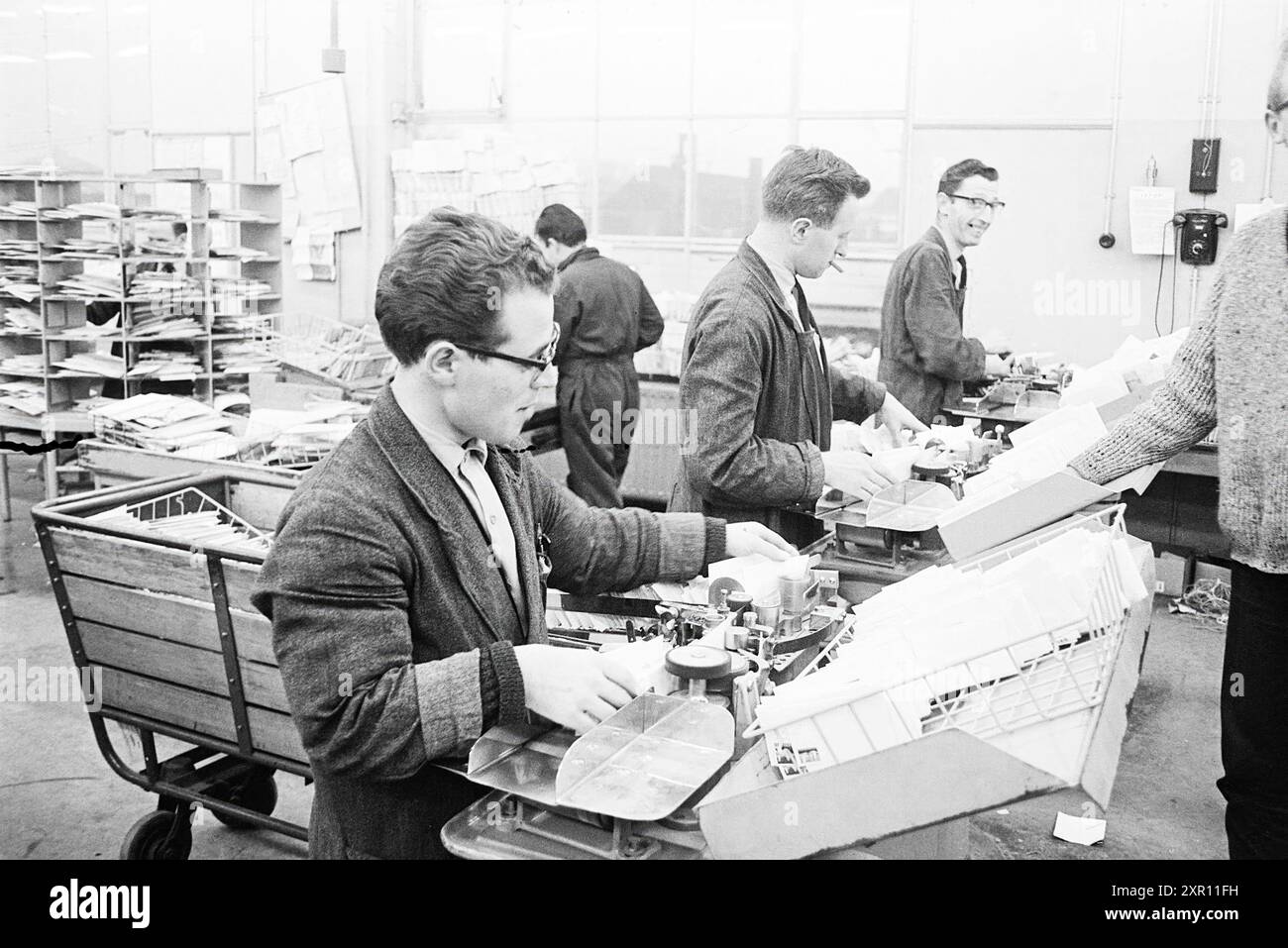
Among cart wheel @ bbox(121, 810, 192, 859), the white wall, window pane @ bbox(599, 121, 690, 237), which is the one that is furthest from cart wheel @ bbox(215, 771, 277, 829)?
window pane @ bbox(599, 121, 690, 237)

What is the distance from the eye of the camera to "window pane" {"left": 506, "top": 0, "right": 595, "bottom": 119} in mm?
7910

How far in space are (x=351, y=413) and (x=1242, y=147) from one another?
15.5ft

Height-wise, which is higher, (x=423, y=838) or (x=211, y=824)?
(x=423, y=838)

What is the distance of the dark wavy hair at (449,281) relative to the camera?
1.54 metres

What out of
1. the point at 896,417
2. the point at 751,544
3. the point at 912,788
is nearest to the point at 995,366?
the point at 896,417

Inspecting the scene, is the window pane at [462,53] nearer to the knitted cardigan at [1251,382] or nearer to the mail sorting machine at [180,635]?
the mail sorting machine at [180,635]

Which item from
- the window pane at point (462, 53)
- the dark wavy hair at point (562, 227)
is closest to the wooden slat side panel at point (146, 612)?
the dark wavy hair at point (562, 227)

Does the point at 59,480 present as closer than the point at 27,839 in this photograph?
No

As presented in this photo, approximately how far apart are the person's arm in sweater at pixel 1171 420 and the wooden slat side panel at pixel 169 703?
189cm

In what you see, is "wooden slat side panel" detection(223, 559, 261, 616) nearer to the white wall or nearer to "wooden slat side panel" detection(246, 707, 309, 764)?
"wooden slat side panel" detection(246, 707, 309, 764)

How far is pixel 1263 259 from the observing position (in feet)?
6.54

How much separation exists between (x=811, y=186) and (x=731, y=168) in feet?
16.1
